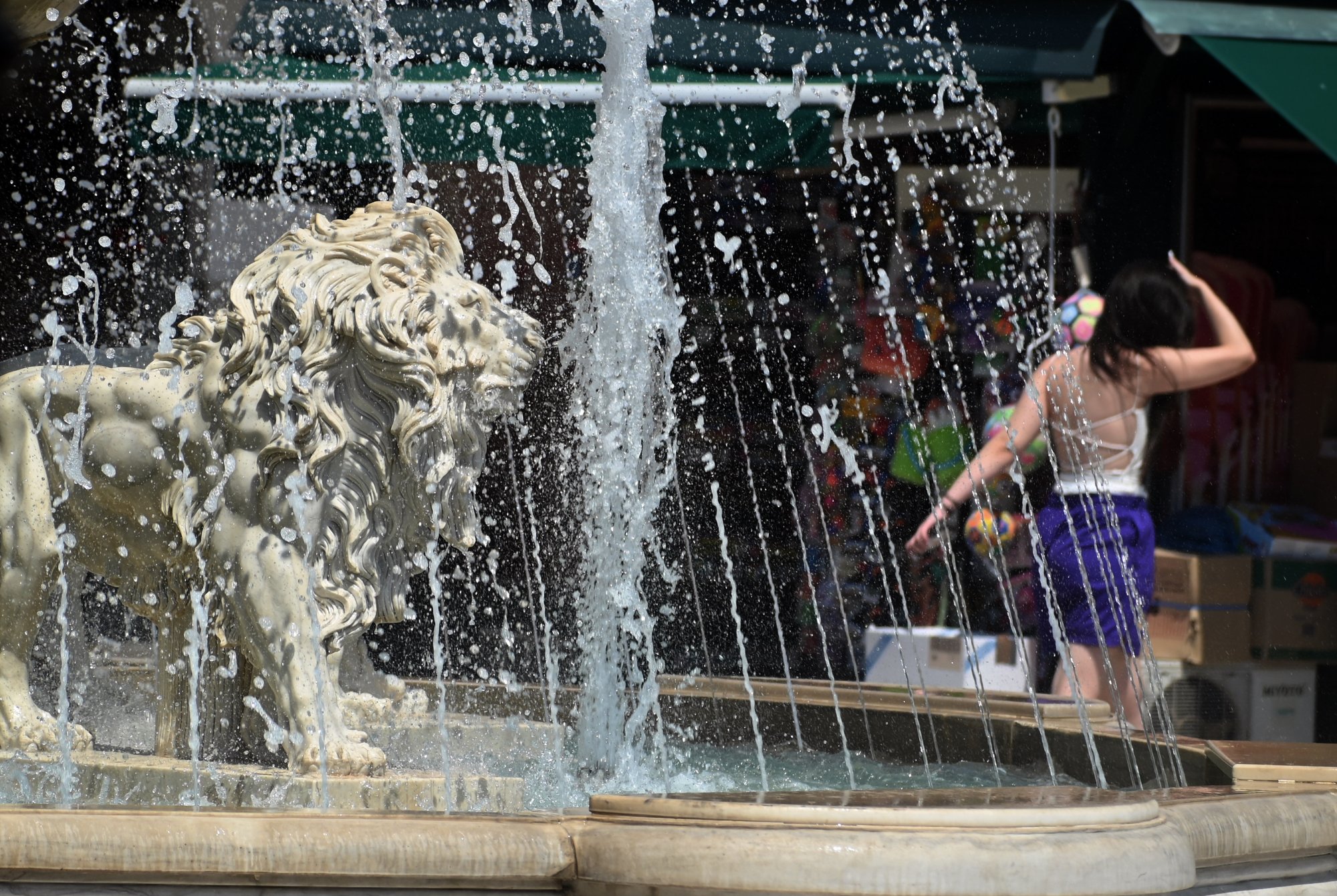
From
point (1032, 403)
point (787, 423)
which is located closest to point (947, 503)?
point (1032, 403)

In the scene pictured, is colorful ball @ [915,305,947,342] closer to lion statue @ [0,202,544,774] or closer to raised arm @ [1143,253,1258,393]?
raised arm @ [1143,253,1258,393]

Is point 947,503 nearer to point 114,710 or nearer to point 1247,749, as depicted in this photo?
point 1247,749

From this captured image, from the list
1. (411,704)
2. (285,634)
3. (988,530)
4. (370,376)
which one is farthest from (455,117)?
(285,634)

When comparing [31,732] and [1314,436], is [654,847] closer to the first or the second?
[31,732]

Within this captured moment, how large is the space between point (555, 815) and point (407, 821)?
0.25m

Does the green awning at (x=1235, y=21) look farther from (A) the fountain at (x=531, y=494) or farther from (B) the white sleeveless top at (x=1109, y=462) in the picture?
(B) the white sleeveless top at (x=1109, y=462)

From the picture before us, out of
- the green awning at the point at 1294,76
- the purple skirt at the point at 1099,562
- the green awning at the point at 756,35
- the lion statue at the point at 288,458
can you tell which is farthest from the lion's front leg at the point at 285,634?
the green awning at the point at 1294,76

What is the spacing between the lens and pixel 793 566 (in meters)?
7.09

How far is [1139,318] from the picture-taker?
5.45 metres

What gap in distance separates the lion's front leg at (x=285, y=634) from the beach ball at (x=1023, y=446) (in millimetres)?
2902

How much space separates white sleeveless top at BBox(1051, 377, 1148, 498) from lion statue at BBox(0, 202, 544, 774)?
2.40 meters

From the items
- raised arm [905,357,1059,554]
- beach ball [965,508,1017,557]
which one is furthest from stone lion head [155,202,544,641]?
beach ball [965,508,1017,557]

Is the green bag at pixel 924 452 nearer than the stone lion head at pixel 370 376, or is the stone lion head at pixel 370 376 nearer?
the stone lion head at pixel 370 376

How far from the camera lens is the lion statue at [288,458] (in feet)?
9.80
